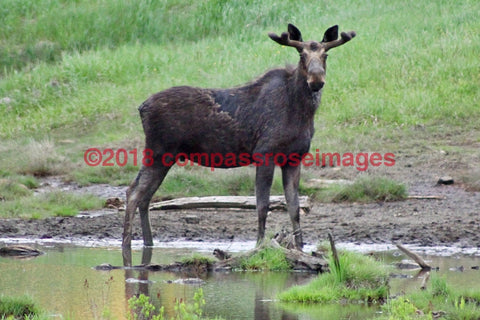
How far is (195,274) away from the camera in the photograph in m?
10.2

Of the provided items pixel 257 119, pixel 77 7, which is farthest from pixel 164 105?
pixel 77 7

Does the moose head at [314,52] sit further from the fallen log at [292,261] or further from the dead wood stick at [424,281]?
A: the dead wood stick at [424,281]

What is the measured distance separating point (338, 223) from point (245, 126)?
8.88 feet

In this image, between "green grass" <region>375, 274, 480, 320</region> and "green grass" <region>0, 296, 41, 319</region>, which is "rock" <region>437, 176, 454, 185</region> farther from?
"green grass" <region>0, 296, 41, 319</region>

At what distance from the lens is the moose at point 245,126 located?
11.6 metres

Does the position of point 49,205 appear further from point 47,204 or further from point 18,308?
point 18,308

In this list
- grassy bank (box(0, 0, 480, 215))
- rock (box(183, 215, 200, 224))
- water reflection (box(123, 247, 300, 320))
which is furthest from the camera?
grassy bank (box(0, 0, 480, 215))

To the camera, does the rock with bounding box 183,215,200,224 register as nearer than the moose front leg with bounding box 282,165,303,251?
No

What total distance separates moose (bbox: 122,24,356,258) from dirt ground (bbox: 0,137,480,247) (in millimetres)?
857

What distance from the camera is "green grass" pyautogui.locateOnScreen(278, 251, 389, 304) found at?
28.3 ft

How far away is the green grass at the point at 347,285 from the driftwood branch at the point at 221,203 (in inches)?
221

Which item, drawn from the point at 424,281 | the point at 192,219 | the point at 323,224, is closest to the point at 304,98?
the point at 323,224

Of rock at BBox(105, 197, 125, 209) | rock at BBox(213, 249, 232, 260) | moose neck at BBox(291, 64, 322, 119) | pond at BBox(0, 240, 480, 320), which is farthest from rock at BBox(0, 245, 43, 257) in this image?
rock at BBox(105, 197, 125, 209)

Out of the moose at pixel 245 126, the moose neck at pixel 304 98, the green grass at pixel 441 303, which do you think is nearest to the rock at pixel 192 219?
the moose at pixel 245 126
